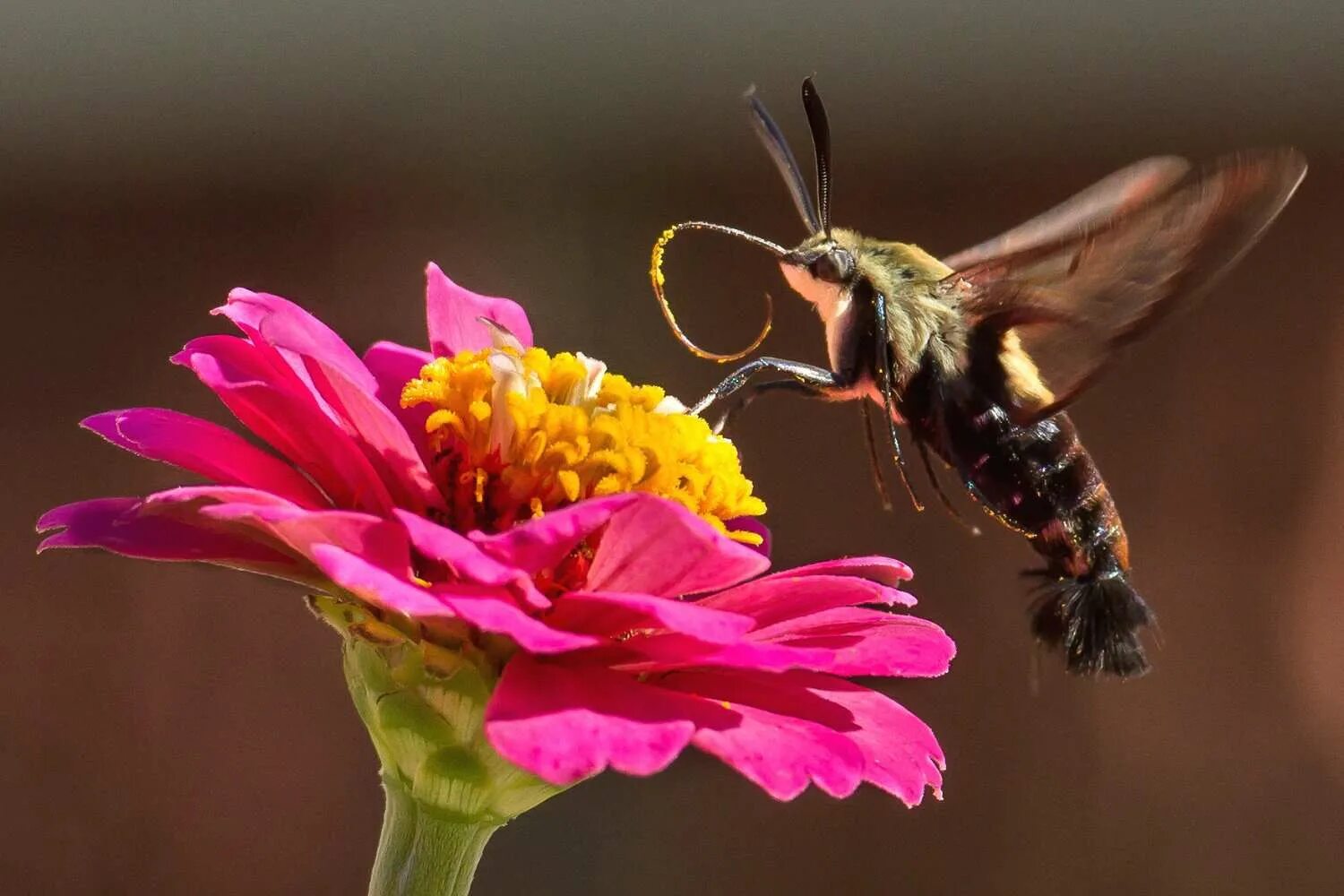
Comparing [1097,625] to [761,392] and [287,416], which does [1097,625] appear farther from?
[287,416]

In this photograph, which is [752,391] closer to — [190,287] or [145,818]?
[145,818]

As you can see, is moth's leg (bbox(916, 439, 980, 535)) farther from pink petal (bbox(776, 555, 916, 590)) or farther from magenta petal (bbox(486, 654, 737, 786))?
magenta petal (bbox(486, 654, 737, 786))

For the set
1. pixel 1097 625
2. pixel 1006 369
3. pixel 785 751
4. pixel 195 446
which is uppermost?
pixel 195 446

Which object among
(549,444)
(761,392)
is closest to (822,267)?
(761,392)

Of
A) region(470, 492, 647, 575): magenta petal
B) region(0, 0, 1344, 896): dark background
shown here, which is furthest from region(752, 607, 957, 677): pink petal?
region(0, 0, 1344, 896): dark background

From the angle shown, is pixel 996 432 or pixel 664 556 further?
pixel 996 432

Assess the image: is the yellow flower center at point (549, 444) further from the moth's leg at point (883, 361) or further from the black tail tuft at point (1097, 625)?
the black tail tuft at point (1097, 625)

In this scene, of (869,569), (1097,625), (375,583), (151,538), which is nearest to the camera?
(375,583)
